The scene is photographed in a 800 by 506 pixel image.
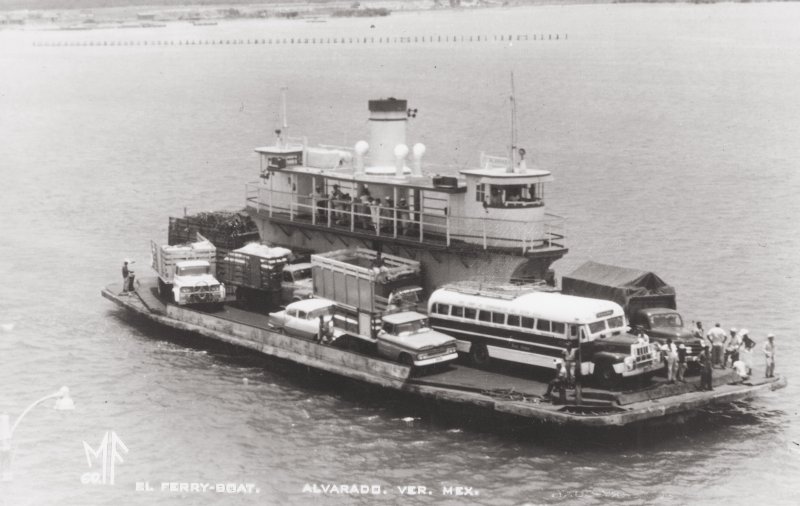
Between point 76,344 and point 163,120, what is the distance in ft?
280

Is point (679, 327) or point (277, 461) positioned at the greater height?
point (679, 327)

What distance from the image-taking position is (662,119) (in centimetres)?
10875

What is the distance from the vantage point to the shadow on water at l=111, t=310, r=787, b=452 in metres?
28.9

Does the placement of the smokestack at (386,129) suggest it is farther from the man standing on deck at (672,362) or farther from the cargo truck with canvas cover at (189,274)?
the man standing on deck at (672,362)

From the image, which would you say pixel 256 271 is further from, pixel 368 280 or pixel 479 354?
pixel 479 354

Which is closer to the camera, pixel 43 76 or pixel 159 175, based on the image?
pixel 159 175

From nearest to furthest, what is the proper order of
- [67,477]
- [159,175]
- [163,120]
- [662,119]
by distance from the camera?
[67,477]
[159,175]
[662,119]
[163,120]

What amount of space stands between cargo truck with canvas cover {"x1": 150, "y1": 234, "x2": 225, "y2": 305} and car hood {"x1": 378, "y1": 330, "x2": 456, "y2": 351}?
10066 millimetres

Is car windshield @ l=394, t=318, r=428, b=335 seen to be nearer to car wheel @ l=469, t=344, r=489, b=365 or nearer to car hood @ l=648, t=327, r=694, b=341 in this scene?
car wheel @ l=469, t=344, r=489, b=365

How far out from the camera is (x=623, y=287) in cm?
3284

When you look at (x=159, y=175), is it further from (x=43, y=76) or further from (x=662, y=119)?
(x=43, y=76)

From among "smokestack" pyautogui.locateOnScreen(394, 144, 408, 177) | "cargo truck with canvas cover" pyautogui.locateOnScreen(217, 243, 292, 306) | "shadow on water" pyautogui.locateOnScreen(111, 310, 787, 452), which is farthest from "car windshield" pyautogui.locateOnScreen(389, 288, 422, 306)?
"cargo truck with canvas cover" pyautogui.locateOnScreen(217, 243, 292, 306)

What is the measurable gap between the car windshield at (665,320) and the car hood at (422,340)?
244 inches

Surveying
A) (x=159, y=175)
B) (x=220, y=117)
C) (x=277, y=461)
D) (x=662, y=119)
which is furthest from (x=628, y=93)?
(x=277, y=461)
